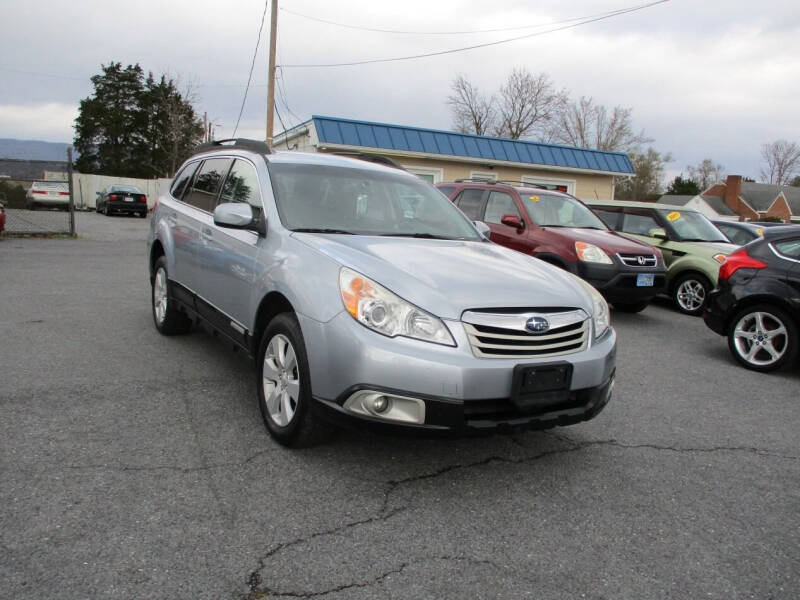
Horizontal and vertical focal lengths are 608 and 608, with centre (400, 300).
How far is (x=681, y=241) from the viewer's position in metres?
9.70

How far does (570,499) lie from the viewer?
308 centimetres

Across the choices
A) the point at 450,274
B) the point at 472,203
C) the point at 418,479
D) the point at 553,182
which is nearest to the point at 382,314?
the point at 450,274

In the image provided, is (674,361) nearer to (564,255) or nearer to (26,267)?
(564,255)

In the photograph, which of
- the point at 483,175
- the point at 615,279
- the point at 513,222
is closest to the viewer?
the point at 615,279

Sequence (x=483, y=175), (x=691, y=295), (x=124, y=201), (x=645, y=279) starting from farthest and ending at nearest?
(x=124, y=201) < (x=483, y=175) < (x=691, y=295) < (x=645, y=279)

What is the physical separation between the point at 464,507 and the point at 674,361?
164 inches

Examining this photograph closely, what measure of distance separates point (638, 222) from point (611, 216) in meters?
0.50

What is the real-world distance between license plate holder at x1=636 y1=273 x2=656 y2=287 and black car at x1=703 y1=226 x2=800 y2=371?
1.28 meters

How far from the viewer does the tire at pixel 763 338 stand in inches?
229

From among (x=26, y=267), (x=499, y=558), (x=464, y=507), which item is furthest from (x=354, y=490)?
(x=26, y=267)

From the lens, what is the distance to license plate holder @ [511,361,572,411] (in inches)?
113

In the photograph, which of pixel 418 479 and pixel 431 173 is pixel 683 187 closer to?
pixel 431 173

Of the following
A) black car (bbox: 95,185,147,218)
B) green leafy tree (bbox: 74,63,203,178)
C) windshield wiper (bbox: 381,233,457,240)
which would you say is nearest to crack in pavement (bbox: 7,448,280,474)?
windshield wiper (bbox: 381,233,457,240)

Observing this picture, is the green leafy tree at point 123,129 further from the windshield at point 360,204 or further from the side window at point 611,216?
the windshield at point 360,204
